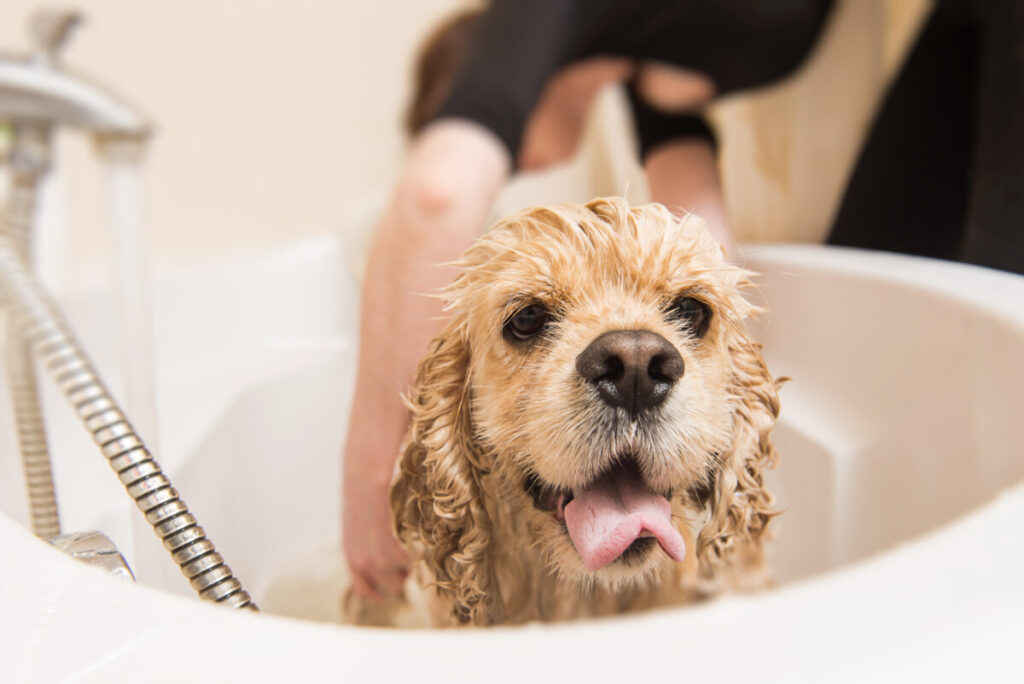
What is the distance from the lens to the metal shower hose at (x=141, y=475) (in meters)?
0.26

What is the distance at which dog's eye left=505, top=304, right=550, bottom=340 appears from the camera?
23 cm

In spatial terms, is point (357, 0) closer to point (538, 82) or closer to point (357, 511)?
point (538, 82)

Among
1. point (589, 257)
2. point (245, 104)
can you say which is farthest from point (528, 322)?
point (245, 104)

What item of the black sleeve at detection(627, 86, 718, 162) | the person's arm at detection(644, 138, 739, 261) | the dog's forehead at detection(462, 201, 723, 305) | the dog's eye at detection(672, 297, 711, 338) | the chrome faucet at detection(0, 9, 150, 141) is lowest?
the dog's eye at detection(672, 297, 711, 338)

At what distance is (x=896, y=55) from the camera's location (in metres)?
0.43

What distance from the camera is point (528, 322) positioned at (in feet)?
0.75

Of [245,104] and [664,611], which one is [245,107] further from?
[664,611]

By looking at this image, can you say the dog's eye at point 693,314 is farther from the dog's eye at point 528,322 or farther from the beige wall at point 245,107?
the beige wall at point 245,107

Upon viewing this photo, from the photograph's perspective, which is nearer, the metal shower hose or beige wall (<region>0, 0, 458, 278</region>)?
the metal shower hose

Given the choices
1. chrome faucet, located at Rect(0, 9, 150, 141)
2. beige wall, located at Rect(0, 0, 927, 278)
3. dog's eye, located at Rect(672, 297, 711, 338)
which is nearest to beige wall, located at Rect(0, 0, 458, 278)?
beige wall, located at Rect(0, 0, 927, 278)

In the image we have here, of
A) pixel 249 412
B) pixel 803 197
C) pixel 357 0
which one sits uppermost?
pixel 357 0

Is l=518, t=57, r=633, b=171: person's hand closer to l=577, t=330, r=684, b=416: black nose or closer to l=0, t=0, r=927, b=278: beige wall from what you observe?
l=577, t=330, r=684, b=416: black nose

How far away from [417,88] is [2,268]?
0.38m

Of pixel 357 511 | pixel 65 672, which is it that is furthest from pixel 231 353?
pixel 65 672
